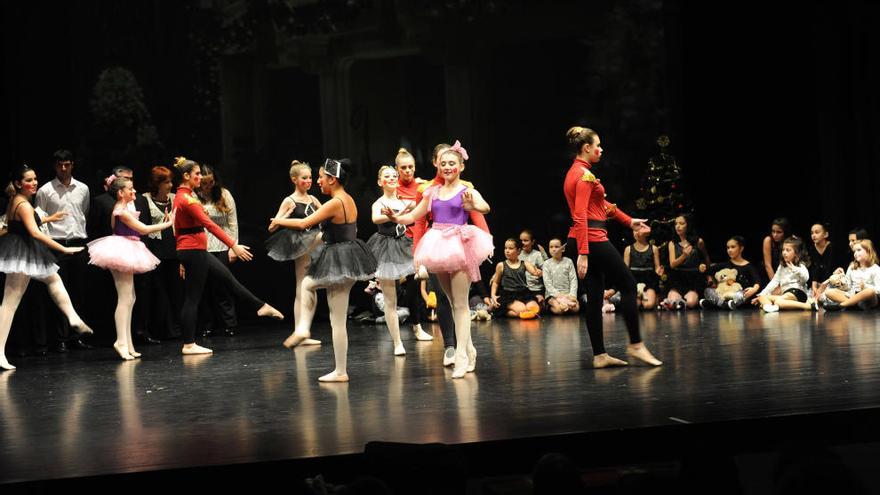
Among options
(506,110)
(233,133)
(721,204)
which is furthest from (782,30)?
(233,133)

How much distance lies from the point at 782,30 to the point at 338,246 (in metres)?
7.00

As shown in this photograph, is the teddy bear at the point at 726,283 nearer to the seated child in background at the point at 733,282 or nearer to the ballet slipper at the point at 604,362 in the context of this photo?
the seated child in background at the point at 733,282

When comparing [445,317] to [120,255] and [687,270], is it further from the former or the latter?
[687,270]

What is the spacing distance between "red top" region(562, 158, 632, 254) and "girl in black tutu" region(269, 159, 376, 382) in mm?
1242

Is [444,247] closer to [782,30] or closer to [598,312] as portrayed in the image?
[598,312]

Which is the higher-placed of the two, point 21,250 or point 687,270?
point 21,250

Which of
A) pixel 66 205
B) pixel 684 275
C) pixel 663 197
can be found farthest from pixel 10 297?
pixel 663 197

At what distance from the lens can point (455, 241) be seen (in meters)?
6.61

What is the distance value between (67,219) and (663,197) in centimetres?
578

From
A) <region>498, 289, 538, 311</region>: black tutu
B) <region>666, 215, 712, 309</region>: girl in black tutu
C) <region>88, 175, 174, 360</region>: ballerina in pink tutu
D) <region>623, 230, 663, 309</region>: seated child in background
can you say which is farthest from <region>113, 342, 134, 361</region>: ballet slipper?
<region>666, 215, 712, 309</region>: girl in black tutu

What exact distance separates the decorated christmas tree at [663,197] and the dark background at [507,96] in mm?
511

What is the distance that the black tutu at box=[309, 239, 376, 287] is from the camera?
6594 mm

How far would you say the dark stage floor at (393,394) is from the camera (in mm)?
4887

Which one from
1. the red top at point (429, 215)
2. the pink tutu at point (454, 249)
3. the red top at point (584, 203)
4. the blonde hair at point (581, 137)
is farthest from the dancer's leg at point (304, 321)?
the blonde hair at point (581, 137)
